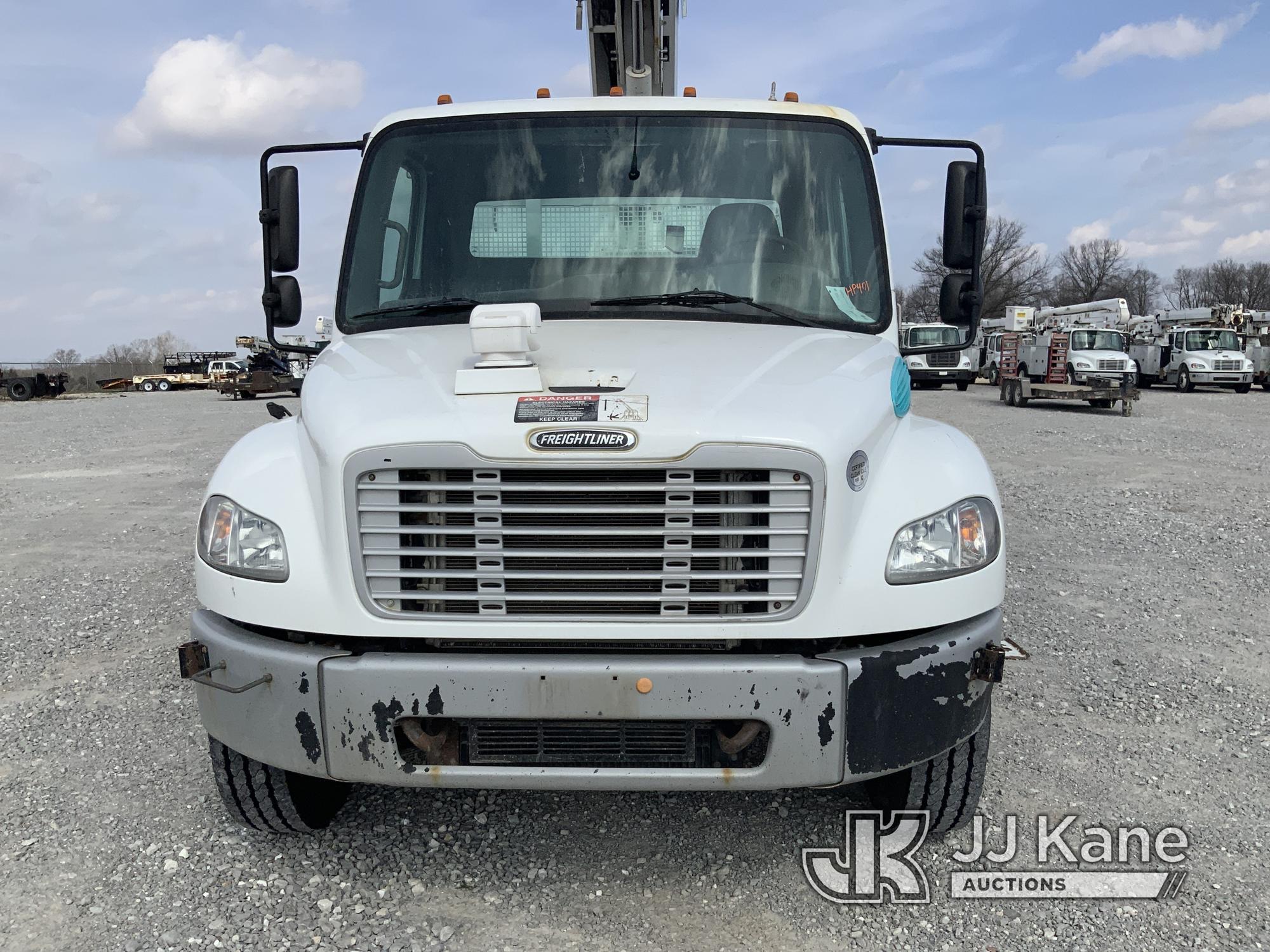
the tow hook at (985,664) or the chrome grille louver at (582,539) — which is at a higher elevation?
the chrome grille louver at (582,539)

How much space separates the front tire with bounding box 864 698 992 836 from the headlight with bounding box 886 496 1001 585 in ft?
1.73

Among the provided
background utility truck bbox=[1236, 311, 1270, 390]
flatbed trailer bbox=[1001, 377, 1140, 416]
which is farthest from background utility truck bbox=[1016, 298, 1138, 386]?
background utility truck bbox=[1236, 311, 1270, 390]

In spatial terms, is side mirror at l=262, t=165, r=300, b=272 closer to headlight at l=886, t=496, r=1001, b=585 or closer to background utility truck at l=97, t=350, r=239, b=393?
headlight at l=886, t=496, r=1001, b=585

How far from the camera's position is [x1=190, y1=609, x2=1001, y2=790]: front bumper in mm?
2617

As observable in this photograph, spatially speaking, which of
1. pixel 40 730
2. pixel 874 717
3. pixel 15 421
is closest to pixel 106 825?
pixel 40 730

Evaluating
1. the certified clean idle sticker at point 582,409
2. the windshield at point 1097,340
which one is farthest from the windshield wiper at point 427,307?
the windshield at point 1097,340

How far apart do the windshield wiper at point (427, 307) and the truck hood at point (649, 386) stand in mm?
118

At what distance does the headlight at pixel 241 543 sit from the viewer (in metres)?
2.82

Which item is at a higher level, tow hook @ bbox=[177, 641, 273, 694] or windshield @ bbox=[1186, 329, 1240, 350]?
windshield @ bbox=[1186, 329, 1240, 350]

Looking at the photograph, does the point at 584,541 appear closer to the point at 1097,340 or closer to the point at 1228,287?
the point at 1097,340

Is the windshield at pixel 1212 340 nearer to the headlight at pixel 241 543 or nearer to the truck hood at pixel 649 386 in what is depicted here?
the truck hood at pixel 649 386

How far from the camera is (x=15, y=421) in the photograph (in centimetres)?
2681

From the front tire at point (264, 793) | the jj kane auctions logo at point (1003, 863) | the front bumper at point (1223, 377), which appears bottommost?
the jj kane auctions logo at point (1003, 863)

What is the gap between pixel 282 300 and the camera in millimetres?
4266
